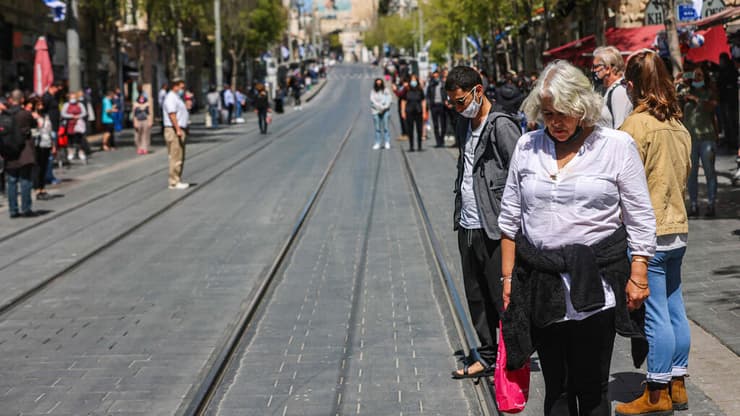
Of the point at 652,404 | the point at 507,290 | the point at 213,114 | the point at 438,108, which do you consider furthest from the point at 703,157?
the point at 213,114

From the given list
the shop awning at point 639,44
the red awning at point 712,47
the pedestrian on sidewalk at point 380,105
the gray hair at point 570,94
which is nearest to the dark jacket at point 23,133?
the pedestrian on sidewalk at point 380,105

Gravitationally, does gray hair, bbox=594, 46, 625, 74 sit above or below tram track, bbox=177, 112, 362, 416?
above

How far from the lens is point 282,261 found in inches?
442

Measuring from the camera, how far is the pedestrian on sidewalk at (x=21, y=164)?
1552cm

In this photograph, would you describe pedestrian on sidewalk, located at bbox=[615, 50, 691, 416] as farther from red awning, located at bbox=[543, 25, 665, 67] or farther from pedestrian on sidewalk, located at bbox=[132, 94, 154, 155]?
pedestrian on sidewalk, located at bbox=[132, 94, 154, 155]

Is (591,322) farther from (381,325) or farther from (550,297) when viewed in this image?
(381,325)

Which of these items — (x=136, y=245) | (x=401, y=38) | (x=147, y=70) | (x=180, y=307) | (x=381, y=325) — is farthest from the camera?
(x=401, y=38)

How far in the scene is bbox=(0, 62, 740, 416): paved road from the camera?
6.35m

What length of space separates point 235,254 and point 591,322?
7.78 m

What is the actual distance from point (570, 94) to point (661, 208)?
1485 mm

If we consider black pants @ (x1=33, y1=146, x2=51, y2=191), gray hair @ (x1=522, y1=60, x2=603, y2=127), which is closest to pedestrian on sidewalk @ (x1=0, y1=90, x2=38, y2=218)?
black pants @ (x1=33, y1=146, x2=51, y2=191)

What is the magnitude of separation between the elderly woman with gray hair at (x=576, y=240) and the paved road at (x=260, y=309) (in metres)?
1.65

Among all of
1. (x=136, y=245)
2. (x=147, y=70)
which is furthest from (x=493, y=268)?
(x=147, y=70)

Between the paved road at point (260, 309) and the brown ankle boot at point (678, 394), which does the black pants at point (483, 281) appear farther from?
the brown ankle boot at point (678, 394)
